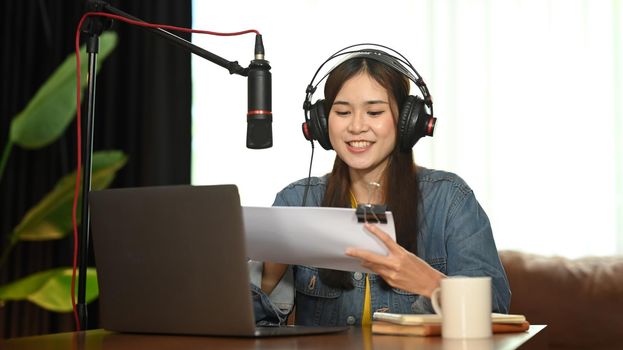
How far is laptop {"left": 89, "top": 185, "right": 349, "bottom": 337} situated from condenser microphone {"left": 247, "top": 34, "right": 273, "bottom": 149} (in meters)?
0.19

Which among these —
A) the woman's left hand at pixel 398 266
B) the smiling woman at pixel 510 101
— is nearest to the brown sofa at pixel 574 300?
the smiling woman at pixel 510 101

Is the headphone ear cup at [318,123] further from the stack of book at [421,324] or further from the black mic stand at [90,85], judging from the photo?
the stack of book at [421,324]

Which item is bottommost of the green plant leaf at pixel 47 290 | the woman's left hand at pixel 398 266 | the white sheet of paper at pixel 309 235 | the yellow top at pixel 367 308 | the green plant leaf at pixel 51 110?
the green plant leaf at pixel 47 290

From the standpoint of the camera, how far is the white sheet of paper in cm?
130

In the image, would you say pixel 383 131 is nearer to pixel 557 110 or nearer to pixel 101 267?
pixel 101 267

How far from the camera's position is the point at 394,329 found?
1.30m

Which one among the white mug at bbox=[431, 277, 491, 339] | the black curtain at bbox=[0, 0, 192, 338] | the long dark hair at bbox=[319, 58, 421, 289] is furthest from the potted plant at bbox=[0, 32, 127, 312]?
the white mug at bbox=[431, 277, 491, 339]

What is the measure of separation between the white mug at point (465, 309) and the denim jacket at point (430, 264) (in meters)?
0.37

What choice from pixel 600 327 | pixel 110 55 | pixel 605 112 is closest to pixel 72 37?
pixel 110 55

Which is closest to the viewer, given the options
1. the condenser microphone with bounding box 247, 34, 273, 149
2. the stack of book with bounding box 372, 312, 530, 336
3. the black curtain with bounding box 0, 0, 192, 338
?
the stack of book with bounding box 372, 312, 530, 336

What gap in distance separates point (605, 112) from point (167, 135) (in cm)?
170

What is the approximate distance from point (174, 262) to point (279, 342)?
20 centimetres

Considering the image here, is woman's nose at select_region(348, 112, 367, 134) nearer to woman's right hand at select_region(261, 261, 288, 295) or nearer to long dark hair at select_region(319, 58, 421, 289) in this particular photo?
long dark hair at select_region(319, 58, 421, 289)

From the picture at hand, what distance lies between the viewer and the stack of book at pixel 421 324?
1268 mm
